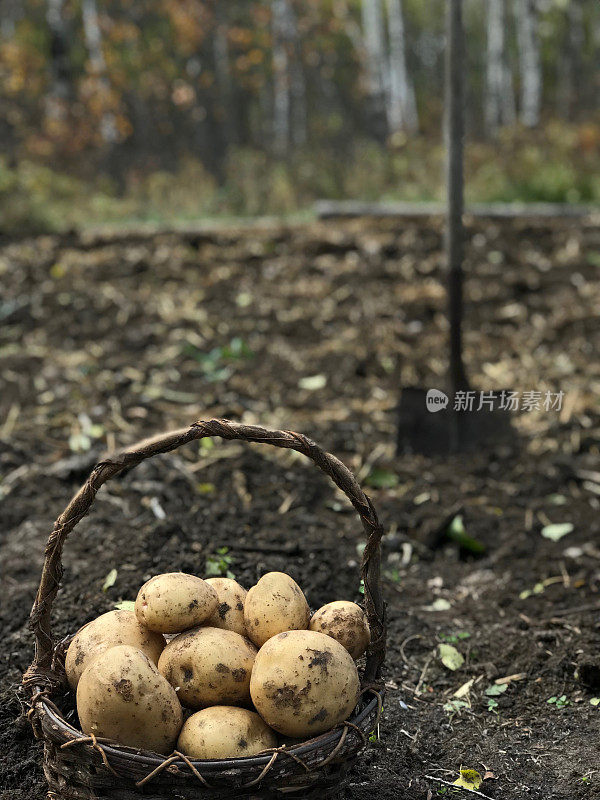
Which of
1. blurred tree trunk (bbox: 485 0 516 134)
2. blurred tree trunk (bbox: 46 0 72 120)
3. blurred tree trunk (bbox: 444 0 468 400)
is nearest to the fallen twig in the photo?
blurred tree trunk (bbox: 444 0 468 400)

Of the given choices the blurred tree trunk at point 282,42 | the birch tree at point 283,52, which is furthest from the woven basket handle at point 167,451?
Result: the blurred tree trunk at point 282,42

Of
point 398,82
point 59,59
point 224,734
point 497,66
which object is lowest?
point 224,734

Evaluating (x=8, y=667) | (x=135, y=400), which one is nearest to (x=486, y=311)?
(x=135, y=400)

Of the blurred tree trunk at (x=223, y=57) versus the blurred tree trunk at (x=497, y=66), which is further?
the blurred tree trunk at (x=223, y=57)

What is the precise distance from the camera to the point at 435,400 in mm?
4156

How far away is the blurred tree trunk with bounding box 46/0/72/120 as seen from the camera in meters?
14.2

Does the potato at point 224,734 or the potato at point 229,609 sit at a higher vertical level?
the potato at point 229,609

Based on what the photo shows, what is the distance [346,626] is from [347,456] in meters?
2.22

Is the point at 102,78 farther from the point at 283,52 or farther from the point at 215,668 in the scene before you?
the point at 215,668

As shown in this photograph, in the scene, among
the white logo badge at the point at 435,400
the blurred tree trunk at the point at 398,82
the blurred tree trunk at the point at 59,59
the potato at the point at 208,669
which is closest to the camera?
the potato at the point at 208,669

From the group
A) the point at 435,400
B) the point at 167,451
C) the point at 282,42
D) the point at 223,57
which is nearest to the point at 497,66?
the point at 282,42

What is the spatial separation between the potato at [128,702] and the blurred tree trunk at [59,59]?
14.7 metres

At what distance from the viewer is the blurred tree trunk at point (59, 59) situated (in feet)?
46.4

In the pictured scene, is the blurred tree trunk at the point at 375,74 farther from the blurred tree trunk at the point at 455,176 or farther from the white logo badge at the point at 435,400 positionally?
the white logo badge at the point at 435,400
